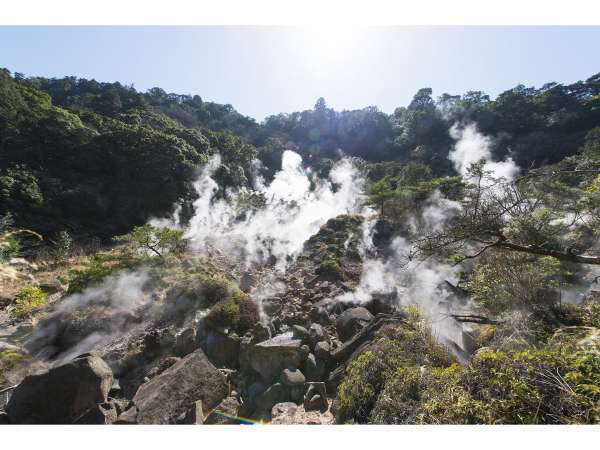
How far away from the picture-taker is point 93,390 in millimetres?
4645

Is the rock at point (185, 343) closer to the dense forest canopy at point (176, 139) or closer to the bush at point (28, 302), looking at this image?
the bush at point (28, 302)

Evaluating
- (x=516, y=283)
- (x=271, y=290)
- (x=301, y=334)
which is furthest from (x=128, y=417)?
(x=516, y=283)

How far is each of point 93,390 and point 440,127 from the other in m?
39.8

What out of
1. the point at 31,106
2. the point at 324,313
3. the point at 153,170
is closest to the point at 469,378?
the point at 324,313

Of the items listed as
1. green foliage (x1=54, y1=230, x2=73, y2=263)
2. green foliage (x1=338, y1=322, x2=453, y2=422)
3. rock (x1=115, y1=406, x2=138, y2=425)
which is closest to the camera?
green foliage (x1=338, y1=322, x2=453, y2=422)

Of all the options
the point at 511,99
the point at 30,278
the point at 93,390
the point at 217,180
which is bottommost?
the point at 93,390

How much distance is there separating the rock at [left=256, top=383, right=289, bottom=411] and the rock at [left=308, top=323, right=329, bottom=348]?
1215mm

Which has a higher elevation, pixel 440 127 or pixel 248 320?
pixel 440 127

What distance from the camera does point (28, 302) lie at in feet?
25.7

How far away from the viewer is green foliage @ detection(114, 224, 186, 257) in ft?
34.1

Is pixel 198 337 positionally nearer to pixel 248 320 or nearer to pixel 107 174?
pixel 248 320

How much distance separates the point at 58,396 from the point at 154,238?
697 cm

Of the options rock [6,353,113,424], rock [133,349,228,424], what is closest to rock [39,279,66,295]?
rock [6,353,113,424]

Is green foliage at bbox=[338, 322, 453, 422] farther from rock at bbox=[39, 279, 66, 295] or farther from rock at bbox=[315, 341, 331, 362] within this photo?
rock at bbox=[39, 279, 66, 295]
